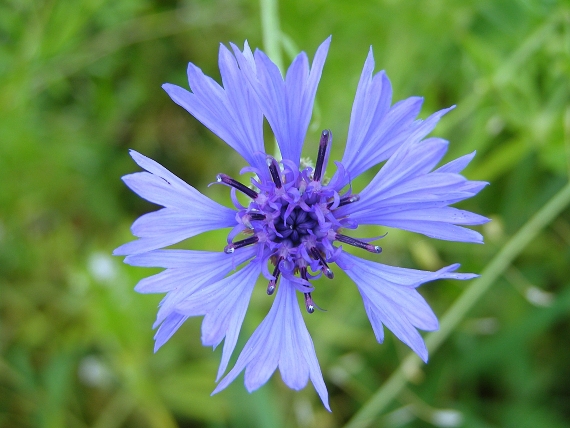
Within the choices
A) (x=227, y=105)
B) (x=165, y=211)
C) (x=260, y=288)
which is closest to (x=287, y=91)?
(x=227, y=105)

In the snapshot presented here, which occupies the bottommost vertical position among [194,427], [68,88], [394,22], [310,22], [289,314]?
[194,427]

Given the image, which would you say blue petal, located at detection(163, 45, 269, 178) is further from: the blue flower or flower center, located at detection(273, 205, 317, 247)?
flower center, located at detection(273, 205, 317, 247)

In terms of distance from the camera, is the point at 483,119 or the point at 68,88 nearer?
the point at 483,119

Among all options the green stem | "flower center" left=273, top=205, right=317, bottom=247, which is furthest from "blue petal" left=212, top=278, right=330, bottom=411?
the green stem

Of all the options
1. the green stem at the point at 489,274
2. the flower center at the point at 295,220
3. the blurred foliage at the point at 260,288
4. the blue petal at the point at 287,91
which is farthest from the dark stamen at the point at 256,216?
the blurred foliage at the point at 260,288

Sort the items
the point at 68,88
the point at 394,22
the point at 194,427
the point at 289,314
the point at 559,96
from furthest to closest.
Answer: the point at 68,88 → the point at 194,427 → the point at 394,22 → the point at 559,96 → the point at 289,314

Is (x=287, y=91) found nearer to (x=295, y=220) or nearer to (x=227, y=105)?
(x=227, y=105)

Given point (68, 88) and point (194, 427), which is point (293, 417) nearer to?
point (194, 427)

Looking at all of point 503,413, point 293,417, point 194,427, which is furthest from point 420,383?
point 194,427
